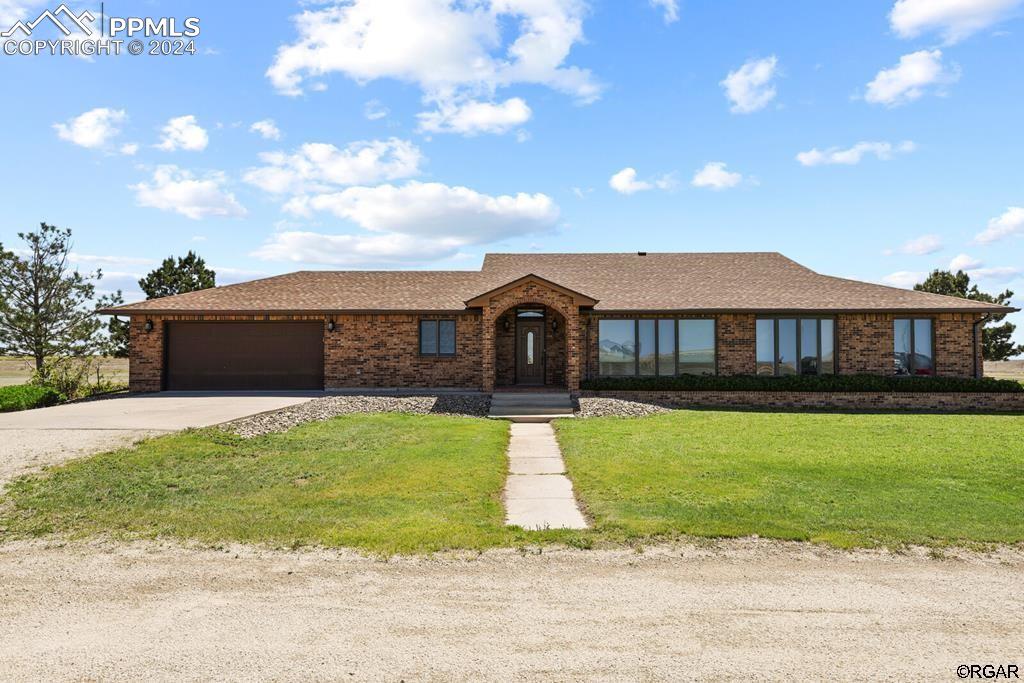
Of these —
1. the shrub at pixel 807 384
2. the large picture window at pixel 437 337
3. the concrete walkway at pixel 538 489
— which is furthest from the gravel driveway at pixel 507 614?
the large picture window at pixel 437 337

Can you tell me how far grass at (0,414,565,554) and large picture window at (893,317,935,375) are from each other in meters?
15.1

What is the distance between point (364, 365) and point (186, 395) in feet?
18.0

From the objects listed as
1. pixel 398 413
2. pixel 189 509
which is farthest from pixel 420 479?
pixel 398 413

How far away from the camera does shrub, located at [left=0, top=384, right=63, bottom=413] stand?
15.2 metres

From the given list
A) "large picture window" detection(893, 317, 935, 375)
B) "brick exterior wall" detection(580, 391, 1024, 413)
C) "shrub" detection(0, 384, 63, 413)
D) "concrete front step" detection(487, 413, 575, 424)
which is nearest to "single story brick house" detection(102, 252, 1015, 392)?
"large picture window" detection(893, 317, 935, 375)

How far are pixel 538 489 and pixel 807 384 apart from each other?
42.6ft

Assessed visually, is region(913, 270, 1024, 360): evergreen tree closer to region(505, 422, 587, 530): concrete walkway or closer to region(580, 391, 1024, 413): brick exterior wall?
region(580, 391, 1024, 413): brick exterior wall

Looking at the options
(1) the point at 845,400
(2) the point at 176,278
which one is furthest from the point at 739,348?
(2) the point at 176,278

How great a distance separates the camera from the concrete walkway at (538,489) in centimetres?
640

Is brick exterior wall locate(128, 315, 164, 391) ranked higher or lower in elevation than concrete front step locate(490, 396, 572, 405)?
higher

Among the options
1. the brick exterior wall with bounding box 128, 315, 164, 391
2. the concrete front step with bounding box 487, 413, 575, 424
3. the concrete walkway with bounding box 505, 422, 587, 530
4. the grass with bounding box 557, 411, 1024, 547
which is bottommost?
the concrete walkway with bounding box 505, 422, 587, 530

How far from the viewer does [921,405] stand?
17.3m

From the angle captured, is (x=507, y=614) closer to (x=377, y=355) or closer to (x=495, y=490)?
(x=495, y=490)

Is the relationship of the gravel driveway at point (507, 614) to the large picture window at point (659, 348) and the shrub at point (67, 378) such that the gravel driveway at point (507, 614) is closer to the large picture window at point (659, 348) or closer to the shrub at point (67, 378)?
the large picture window at point (659, 348)
